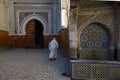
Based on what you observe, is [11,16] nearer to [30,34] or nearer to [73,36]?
[30,34]

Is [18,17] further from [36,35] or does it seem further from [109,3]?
[109,3]

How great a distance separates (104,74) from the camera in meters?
5.68

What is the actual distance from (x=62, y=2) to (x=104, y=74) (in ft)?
20.1

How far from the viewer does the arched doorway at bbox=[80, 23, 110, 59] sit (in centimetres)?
615

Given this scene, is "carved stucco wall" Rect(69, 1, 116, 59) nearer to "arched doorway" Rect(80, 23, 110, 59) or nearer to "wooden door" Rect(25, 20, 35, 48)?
"arched doorway" Rect(80, 23, 110, 59)

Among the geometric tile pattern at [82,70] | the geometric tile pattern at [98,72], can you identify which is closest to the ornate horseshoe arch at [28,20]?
the geometric tile pattern at [82,70]

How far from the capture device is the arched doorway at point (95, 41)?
6152 millimetres

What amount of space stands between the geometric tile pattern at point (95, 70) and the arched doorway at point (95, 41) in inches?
21.6

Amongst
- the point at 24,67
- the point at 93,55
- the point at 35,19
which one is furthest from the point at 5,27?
the point at 93,55

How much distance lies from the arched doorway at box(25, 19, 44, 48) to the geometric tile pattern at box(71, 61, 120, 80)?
9.87 metres

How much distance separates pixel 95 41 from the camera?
616 centimetres

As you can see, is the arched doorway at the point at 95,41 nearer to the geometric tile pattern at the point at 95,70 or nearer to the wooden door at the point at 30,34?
the geometric tile pattern at the point at 95,70

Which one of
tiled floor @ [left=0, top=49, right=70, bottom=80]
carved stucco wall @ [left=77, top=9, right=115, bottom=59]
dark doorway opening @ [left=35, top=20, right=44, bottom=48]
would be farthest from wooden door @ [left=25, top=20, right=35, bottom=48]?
carved stucco wall @ [left=77, top=9, right=115, bottom=59]

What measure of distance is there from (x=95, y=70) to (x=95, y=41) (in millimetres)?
934
